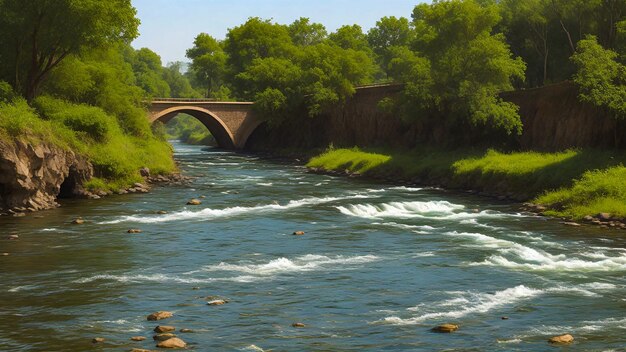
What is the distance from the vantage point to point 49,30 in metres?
56.7

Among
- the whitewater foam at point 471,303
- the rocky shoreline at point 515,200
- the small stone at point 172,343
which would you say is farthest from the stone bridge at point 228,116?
the small stone at point 172,343

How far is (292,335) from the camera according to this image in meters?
22.9

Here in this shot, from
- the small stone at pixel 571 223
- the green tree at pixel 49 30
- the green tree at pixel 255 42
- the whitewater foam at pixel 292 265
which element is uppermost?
the green tree at pixel 255 42

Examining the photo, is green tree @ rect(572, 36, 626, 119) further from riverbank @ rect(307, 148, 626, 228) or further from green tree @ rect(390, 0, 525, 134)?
green tree @ rect(390, 0, 525, 134)

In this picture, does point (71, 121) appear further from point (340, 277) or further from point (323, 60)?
point (323, 60)

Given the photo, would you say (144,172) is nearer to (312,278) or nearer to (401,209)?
(401,209)

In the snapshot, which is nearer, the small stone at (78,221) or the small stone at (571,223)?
the small stone at (78,221)

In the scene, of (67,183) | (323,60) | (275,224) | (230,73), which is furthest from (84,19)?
(230,73)

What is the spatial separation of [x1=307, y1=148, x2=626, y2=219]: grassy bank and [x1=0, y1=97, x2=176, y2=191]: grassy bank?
2390 cm

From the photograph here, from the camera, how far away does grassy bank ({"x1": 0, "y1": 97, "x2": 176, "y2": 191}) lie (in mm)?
51062

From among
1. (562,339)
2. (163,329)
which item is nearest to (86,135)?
(163,329)

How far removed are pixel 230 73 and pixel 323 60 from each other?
43.6 meters

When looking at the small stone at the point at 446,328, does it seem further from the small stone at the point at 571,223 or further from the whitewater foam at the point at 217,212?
the whitewater foam at the point at 217,212

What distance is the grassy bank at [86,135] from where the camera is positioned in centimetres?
5106
